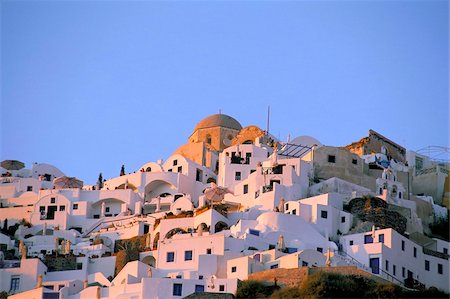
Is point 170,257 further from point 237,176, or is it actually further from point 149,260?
point 237,176

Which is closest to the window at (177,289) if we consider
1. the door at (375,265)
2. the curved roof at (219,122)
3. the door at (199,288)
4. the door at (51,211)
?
the door at (199,288)

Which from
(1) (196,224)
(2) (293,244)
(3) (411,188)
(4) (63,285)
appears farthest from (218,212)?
(3) (411,188)

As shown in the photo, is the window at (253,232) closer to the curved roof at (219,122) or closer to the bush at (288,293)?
the bush at (288,293)

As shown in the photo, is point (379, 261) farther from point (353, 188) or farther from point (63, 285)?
point (63, 285)

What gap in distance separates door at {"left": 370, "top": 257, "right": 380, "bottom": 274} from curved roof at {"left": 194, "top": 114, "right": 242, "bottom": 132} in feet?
99.1

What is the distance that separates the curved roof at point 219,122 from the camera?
89250 mm

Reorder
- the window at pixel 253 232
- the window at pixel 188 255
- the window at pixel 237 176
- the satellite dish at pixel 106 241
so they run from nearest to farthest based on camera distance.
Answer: the window at pixel 188 255 < the window at pixel 253 232 < the satellite dish at pixel 106 241 < the window at pixel 237 176

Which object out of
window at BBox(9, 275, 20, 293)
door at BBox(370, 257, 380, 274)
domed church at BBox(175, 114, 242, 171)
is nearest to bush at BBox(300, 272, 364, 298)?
door at BBox(370, 257, 380, 274)

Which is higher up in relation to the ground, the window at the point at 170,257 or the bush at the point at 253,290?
the window at the point at 170,257

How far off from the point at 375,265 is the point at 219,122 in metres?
31.1

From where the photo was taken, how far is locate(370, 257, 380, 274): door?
5994 cm

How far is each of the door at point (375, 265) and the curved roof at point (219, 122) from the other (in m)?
30.2

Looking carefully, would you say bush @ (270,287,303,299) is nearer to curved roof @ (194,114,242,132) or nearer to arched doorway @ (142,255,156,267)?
arched doorway @ (142,255,156,267)

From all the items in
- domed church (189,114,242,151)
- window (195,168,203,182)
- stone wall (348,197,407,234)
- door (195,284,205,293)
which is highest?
domed church (189,114,242,151)
